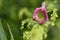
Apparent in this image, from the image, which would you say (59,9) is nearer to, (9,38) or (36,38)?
(36,38)

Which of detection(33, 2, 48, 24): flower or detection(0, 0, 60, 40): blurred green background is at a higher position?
detection(0, 0, 60, 40): blurred green background

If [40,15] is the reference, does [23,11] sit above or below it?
above

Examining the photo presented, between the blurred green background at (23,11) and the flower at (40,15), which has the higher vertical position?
the blurred green background at (23,11)

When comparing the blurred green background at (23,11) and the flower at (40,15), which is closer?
the flower at (40,15)

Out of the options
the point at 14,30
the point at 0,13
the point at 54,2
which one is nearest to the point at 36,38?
the point at 14,30

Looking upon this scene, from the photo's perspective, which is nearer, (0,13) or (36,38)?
(36,38)

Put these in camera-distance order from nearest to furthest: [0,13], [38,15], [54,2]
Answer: [38,15] < [54,2] < [0,13]

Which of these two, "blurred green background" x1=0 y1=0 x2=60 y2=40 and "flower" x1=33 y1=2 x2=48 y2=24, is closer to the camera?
"flower" x1=33 y1=2 x2=48 y2=24

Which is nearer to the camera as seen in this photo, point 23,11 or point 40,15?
point 40,15
